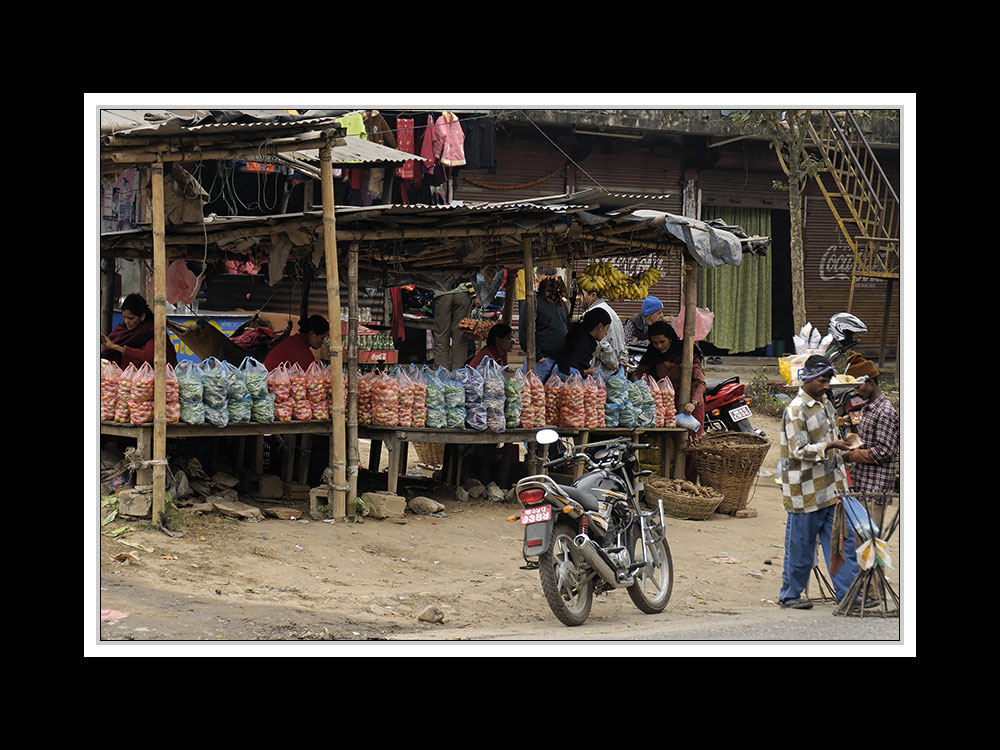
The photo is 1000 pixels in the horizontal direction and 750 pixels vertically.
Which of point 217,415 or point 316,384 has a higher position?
point 316,384

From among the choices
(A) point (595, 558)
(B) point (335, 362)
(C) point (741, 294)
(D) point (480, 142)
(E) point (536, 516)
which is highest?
(D) point (480, 142)

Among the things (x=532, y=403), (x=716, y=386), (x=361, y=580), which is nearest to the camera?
(x=361, y=580)

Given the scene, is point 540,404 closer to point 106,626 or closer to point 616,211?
point 616,211

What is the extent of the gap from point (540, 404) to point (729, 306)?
931 cm

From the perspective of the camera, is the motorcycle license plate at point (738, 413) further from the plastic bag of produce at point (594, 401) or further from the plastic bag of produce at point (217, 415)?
the plastic bag of produce at point (217, 415)

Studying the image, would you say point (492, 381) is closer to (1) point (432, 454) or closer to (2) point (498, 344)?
(2) point (498, 344)

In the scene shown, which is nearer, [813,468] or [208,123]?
[813,468]

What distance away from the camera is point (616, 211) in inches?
368

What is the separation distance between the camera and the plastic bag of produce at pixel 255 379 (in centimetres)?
838

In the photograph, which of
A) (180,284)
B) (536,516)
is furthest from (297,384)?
(536,516)

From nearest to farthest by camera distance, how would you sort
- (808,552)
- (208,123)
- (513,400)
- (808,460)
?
(808,460) < (808,552) < (208,123) < (513,400)

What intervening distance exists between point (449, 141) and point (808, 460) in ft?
31.7

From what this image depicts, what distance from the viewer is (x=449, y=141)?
14852 mm
